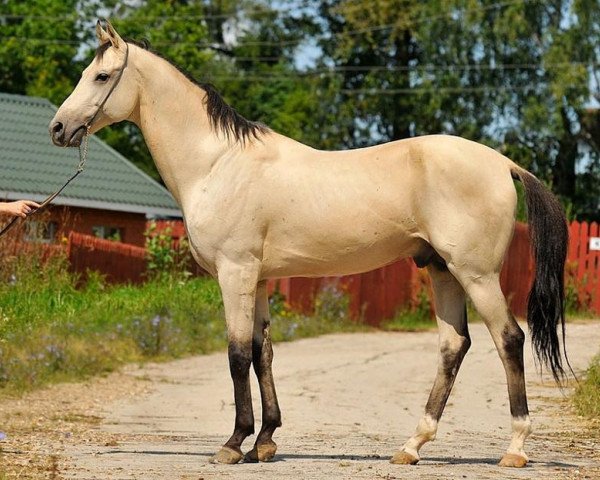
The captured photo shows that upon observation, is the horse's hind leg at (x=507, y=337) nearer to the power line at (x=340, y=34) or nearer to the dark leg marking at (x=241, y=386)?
the dark leg marking at (x=241, y=386)

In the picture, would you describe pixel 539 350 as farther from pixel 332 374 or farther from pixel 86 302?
pixel 86 302

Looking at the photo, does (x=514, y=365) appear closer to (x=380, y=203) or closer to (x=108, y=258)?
(x=380, y=203)

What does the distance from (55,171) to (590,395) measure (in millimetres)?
17145

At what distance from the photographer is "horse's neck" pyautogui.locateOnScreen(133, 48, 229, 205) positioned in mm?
8898

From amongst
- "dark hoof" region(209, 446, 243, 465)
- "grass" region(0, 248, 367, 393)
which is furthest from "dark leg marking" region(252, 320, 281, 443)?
"grass" region(0, 248, 367, 393)

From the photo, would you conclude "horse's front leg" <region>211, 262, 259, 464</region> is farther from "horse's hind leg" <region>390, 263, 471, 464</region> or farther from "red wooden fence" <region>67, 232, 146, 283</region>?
"red wooden fence" <region>67, 232, 146, 283</region>

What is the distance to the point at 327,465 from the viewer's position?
805 centimetres

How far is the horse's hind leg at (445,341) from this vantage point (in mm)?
8555

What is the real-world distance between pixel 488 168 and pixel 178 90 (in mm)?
2131

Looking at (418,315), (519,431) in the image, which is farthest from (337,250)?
(418,315)

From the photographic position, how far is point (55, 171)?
2728 cm

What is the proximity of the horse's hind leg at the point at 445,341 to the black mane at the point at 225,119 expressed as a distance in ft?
4.84

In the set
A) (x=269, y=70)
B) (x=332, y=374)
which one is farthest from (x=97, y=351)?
(x=269, y=70)

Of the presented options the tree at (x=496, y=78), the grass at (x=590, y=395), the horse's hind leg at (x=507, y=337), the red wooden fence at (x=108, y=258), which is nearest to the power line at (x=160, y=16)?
the tree at (x=496, y=78)
